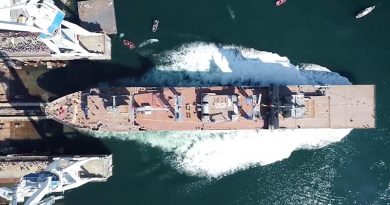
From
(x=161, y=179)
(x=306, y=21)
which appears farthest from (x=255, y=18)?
(x=161, y=179)

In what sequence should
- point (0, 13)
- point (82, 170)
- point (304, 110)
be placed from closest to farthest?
point (0, 13)
point (304, 110)
point (82, 170)

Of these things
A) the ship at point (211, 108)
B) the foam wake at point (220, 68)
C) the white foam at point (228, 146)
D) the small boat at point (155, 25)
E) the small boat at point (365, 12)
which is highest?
the small boat at point (365, 12)

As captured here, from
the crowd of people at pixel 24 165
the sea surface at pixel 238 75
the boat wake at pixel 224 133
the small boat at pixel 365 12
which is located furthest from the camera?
the boat wake at pixel 224 133

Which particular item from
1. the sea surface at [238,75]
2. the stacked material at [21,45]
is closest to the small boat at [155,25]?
the sea surface at [238,75]

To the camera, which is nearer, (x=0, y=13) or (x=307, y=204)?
(x=0, y=13)

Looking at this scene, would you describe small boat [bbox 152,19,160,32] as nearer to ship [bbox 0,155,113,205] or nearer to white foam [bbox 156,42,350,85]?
white foam [bbox 156,42,350,85]

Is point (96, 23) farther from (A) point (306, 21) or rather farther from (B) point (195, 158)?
(A) point (306, 21)

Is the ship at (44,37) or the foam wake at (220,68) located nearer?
the ship at (44,37)

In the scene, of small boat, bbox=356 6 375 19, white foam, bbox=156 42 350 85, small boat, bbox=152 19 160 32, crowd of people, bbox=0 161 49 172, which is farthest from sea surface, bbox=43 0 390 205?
crowd of people, bbox=0 161 49 172

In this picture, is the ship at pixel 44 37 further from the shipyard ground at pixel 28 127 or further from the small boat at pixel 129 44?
the shipyard ground at pixel 28 127
